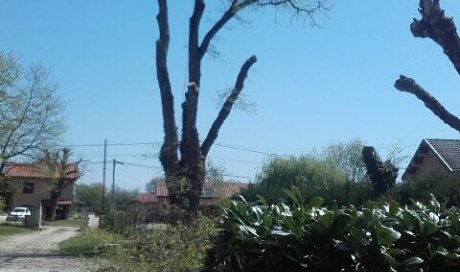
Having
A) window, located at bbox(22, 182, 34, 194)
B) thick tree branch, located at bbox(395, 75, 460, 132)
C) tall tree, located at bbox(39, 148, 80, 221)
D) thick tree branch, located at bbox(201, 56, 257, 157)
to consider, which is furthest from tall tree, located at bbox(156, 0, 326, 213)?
window, located at bbox(22, 182, 34, 194)

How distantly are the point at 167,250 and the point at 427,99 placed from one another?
4934mm

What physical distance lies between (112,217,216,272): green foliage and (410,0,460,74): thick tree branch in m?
4.36

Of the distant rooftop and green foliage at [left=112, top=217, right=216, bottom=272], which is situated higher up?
the distant rooftop

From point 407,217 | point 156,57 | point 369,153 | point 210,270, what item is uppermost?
point 156,57

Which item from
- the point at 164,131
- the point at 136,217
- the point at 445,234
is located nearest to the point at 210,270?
the point at 445,234

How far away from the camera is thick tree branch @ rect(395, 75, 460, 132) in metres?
10.3

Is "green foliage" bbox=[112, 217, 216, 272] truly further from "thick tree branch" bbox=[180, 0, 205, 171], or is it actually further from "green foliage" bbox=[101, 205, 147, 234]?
"thick tree branch" bbox=[180, 0, 205, 171]

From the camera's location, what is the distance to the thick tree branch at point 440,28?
969 cm

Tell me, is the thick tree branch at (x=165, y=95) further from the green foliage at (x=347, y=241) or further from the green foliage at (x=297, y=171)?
the green foliage at (x=347, y=241)

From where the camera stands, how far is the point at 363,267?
4.75 metres

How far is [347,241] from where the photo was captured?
15.5 ft

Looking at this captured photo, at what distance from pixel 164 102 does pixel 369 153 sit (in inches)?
370

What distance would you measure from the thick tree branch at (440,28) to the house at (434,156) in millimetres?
28476

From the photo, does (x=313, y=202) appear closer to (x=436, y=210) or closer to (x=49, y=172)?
(x=436, y=210)
